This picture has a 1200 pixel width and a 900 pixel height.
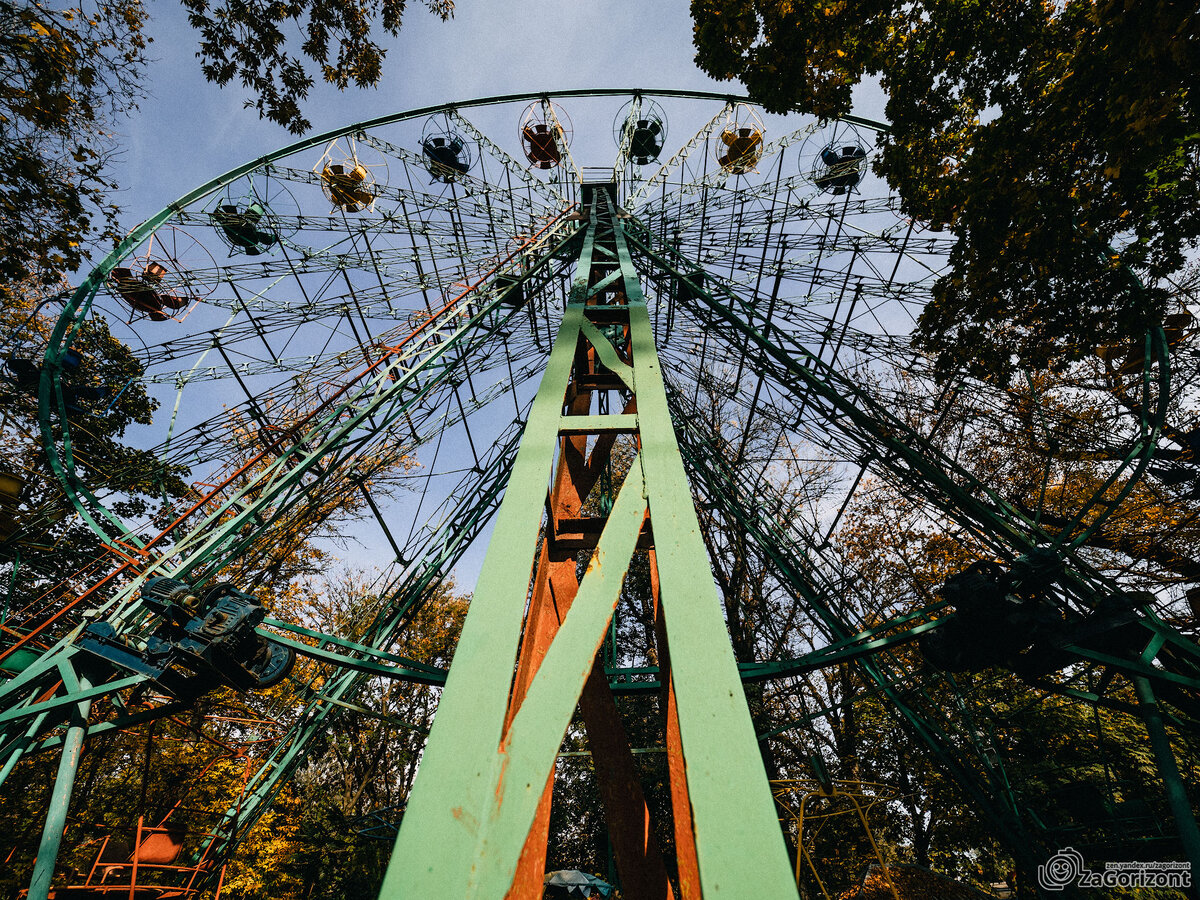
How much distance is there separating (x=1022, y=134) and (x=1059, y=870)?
6.96 m

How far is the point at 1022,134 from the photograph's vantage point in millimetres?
5184

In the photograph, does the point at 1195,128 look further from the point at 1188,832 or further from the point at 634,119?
the point at 634,119

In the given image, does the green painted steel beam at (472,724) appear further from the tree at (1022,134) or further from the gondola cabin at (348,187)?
the gondola cabin at (348,187)

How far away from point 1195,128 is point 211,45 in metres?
9.58

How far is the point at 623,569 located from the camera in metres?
2.00

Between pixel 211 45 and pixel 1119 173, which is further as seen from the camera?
pixel 211 45

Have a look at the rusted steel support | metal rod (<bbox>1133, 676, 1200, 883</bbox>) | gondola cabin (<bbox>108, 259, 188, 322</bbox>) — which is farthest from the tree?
gondola cabin (<bbox>108, 259, 188, 322</bbox>)

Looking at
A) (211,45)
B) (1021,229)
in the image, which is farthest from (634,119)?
(1021,229)

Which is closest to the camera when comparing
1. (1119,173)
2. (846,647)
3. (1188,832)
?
(1188,832)

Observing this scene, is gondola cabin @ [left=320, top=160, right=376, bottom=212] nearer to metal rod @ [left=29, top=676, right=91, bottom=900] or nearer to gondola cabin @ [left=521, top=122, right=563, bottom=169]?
gondola cabin @ [left=521, top=122, right=563, bottom=169]

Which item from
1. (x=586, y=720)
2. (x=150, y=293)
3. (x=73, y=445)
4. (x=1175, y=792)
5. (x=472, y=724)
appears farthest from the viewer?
(x=73, y=445)

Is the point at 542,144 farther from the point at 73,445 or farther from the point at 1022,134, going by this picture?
the point at 73,445

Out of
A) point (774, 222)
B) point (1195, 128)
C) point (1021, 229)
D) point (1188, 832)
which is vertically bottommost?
point (1188, 832)

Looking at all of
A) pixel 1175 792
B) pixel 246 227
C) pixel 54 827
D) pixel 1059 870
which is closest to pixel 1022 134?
pixel 1175 792
